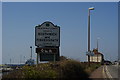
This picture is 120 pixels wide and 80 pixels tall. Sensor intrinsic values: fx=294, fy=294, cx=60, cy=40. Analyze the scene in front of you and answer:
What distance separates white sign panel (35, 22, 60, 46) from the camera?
679 inches

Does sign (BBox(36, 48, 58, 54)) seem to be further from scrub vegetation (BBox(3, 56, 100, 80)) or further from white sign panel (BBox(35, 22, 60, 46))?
scrub vegetation (BBox(3, 56, 100, 80))

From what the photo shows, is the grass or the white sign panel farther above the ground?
the white sign panel

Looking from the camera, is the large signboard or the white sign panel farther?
the large signboard

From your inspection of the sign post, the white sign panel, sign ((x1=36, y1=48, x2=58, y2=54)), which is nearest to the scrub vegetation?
sign ((x1=36, y1=48, x2=58, y2=54))

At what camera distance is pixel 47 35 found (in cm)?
1722

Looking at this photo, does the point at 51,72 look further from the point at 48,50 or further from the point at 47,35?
the point at 47,35

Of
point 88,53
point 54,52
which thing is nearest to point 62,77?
point 54,52

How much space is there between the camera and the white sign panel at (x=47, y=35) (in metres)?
17.2

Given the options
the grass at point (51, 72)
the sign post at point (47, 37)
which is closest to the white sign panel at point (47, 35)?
the sign post at point (47, 37)

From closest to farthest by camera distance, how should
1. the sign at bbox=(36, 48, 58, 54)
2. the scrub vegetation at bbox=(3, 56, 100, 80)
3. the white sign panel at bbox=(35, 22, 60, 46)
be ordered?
1. the scrub vegetation at bbox=(3, 56, 100, 80)
2. the white sign panel at bbox=(35, 22, 60, 46)
3. the sign at bbox=(36, 48, 58, 54)

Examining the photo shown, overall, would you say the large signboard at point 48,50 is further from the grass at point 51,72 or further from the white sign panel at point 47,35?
the grass at point 51,72

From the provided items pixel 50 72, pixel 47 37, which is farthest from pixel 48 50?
pixel 50 72

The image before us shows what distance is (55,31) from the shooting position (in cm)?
1728

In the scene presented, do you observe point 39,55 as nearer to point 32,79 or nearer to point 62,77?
point 62,77
